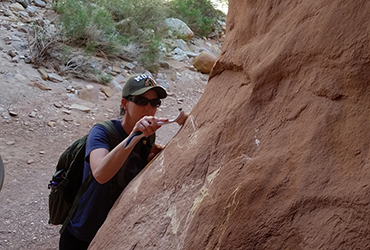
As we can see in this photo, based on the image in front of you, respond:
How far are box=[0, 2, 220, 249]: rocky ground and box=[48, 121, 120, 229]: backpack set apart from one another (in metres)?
1.41

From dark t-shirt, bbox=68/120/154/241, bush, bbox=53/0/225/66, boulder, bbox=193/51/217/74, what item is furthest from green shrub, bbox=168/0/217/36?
dark t-shirt, bbox=68/120/154/241

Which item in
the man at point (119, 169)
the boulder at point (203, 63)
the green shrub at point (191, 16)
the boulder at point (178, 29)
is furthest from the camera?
the green shrub at point (191, 16)

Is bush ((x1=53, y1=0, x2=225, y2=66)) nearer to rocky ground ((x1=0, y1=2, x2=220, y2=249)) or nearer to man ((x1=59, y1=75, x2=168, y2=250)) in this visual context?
rocky ground ((x1=0, y1=2, x2=220, y2=249))

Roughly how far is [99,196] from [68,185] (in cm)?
21

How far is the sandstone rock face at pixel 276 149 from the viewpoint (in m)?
1.07

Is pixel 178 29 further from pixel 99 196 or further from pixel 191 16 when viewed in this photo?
pixel 99 196

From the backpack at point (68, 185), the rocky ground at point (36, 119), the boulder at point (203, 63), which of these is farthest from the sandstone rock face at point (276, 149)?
the boulder at point (203, 63)

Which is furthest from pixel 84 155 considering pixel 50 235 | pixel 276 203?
pixel 50 235

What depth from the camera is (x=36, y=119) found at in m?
4.78

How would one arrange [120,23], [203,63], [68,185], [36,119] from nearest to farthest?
[68,185] → [36,119] → [203,63] → [120,23]

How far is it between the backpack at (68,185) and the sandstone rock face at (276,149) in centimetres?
39

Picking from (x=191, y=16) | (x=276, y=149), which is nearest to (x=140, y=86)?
(x=276, y=149)

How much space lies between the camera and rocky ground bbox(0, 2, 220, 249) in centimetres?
339

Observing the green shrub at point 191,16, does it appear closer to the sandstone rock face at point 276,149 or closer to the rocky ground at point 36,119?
the rocky ground at point 36,119
